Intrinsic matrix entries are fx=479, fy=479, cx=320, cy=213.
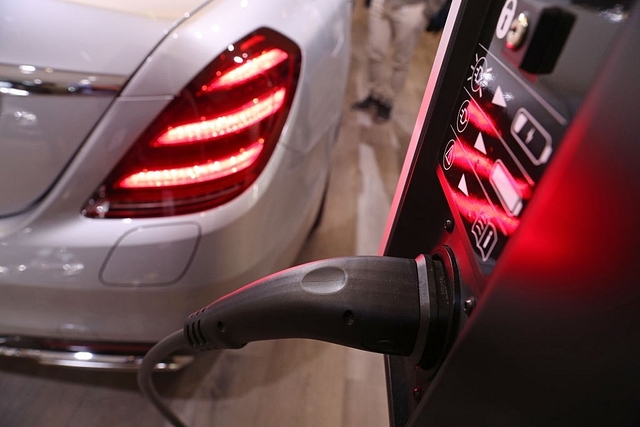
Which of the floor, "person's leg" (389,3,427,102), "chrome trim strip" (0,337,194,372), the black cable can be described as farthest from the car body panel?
"person's leg" (389,3,427,102)

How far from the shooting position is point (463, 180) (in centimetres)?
36

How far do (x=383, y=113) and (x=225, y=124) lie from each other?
2476 mm

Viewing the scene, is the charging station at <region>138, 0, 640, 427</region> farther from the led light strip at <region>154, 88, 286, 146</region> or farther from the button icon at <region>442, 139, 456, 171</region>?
the led light strip at <region>154, 88, 286, 146</region>

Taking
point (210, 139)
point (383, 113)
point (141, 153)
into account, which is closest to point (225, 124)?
point (210, 139)

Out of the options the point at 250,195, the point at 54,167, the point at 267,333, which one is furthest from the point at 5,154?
the point at 267,333

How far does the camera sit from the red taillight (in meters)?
0.80

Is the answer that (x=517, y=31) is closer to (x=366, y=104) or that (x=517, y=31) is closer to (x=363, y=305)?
(x=363, y=305)

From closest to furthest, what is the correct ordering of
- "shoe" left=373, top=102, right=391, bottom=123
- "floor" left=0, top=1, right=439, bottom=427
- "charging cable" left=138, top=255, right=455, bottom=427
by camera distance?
1. "charging cable" left=138, top=255, right=455, bottom=427
2. "floor" left=0, top=1, right=439, bottom=427
3. "shoe" left=373, top=102, right=391, bottom=123

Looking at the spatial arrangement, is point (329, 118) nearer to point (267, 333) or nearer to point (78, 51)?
point (78, 51)

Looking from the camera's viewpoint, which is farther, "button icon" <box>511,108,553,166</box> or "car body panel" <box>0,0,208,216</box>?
"car body panel" <box>0,0,208,216</box>

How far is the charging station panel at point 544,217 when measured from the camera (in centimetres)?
22

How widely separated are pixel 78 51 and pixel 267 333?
0.57 meters

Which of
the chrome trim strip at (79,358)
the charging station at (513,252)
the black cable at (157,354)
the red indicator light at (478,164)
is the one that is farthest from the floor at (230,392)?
the red indicator light at (478,164)

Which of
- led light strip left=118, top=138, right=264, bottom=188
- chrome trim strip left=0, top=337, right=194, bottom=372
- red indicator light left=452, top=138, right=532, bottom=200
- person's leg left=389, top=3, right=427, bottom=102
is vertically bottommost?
chrome trim strip left=0, top=337, right=194, bottom=372
